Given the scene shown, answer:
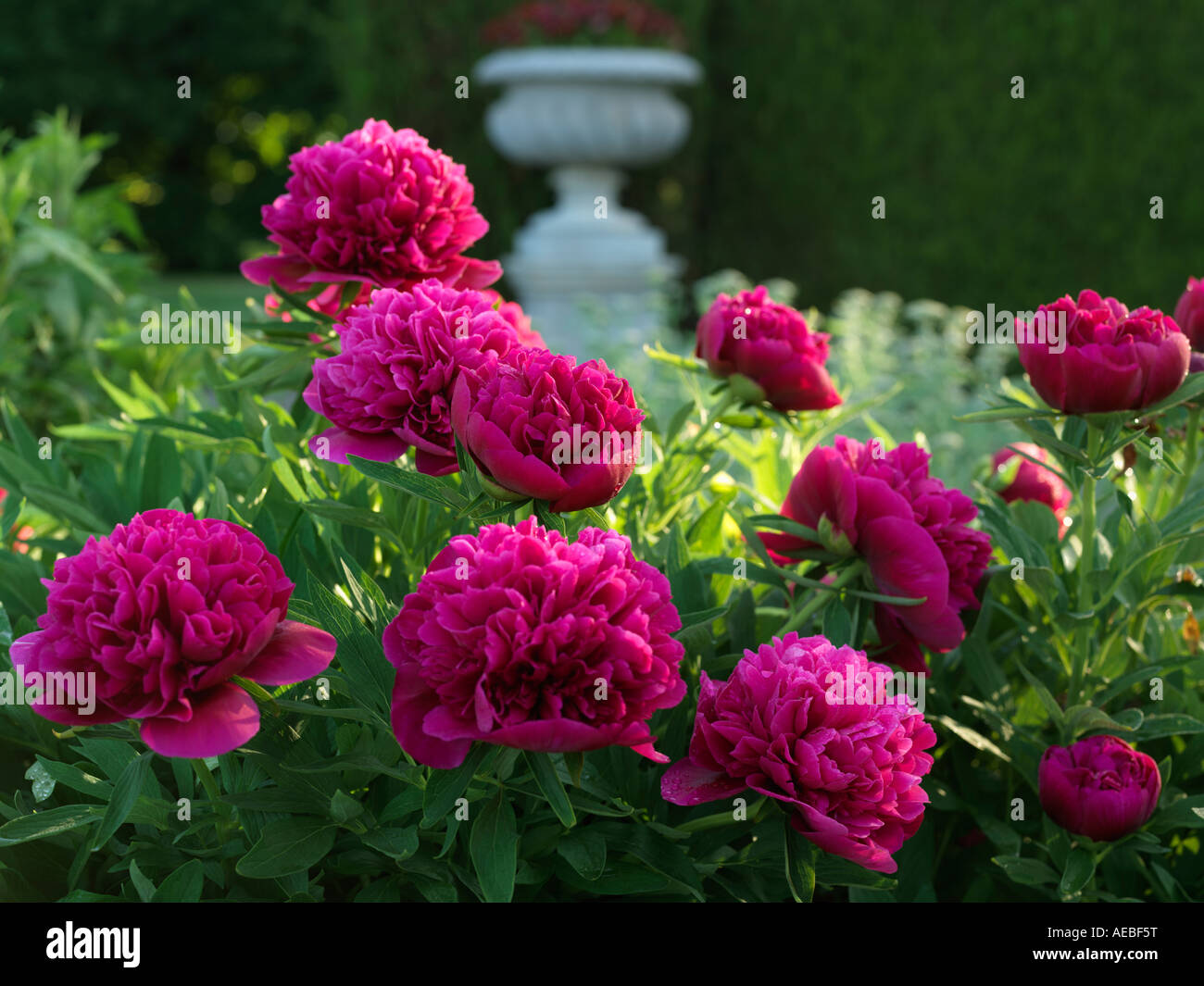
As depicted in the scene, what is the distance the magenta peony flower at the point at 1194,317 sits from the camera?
3.79 feet

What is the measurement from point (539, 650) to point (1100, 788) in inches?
21.4

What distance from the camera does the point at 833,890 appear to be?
1.14 meters

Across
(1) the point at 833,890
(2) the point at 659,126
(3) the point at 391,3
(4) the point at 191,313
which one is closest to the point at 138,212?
(3) the point at 391,3

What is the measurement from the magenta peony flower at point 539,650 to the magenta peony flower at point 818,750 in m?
0.10

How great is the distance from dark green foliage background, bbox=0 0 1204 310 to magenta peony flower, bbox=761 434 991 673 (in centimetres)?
472

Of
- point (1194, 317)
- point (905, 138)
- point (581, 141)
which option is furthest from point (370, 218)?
point (905, 138)

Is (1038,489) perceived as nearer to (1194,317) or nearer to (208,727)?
(1194,317)

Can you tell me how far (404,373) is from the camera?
87 cm

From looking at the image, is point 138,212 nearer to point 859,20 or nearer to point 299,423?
point 859,20

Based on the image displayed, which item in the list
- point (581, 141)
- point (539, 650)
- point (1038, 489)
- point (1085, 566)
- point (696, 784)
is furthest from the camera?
point (581, 141)

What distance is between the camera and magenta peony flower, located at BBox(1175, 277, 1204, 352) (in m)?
1.16

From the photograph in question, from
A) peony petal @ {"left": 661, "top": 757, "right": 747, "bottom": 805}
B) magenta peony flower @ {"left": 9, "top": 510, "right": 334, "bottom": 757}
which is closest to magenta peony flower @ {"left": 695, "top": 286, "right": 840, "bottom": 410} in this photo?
peony petal @ {"left": 661, "top": 757, "right": 747, "bottom": 805}

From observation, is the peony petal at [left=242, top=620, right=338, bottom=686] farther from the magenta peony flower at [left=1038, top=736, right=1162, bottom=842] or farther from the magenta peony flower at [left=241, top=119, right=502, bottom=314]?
the magenta peony flower at [left=1038, top=736, right=1162, bottom=842]

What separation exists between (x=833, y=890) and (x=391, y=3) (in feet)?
19.2
